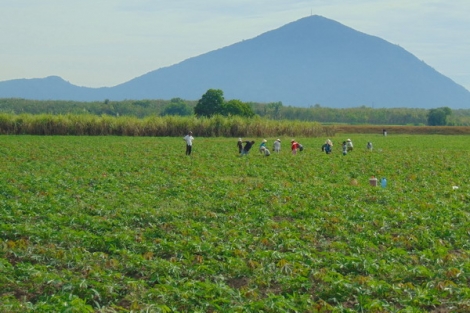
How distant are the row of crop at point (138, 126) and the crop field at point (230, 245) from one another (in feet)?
161

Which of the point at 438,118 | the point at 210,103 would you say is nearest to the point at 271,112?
the point at 438,118

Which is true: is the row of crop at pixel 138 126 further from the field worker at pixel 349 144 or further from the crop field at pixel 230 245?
the crop field at pixel 230 245

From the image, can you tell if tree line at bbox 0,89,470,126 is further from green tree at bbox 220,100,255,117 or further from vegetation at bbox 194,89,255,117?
green tree at bbox 220,100,255,117

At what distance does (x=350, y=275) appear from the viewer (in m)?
11.4

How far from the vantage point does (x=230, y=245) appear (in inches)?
532

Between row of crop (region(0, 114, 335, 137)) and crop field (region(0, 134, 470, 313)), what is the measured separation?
1934 inches

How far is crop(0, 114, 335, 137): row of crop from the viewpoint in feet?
243

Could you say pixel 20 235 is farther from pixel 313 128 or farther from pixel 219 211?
pixel 313 128

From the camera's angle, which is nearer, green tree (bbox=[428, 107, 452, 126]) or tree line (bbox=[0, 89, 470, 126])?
green tree (bbox=[428, 107, 452, 126])

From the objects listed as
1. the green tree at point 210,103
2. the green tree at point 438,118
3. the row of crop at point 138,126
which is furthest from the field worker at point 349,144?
the green tree at point 438,118

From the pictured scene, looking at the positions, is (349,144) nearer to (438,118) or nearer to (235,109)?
(235,109)

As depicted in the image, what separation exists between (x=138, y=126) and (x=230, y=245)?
2506 inches

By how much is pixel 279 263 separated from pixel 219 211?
6.48m

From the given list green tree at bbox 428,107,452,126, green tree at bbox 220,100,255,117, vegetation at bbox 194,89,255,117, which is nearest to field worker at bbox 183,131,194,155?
vegetation at bbox 194,89,255,117
